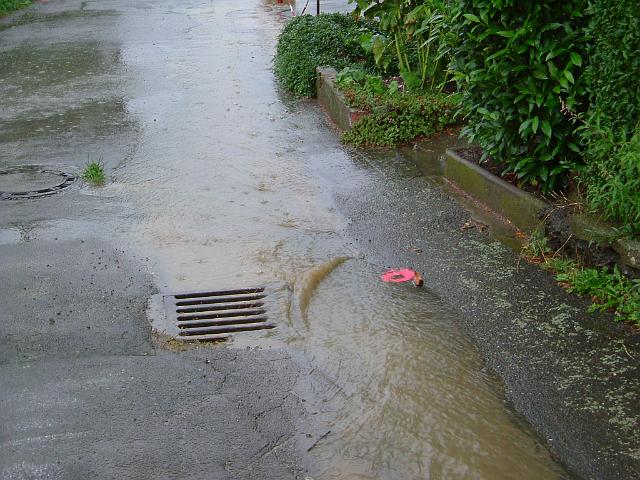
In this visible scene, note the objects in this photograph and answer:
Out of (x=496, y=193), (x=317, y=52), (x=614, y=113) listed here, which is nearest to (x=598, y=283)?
(x=614, y=113)

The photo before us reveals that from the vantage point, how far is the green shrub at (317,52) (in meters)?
10.3

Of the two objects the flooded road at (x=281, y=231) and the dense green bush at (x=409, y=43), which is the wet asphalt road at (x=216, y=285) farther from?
the dense green bush at (x=409, y=43)

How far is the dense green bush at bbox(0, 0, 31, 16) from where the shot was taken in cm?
1927

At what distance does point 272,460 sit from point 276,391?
22.2 inches

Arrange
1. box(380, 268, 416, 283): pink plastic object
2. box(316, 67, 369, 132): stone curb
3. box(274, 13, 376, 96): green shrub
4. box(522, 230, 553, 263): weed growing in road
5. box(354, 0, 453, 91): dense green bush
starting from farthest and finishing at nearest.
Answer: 1. box(274, 13, 376, 96): green shrub
2. box(354, 0, 453, 91): dense green bush
3. box(316, 67, 369, 132): stone curb
4. box(522, 230, 553, 263): weed growing in road
5. box(380, 268, 416, 283): pink plastic object

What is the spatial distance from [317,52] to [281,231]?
5074mm

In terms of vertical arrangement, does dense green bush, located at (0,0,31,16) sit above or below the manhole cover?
below

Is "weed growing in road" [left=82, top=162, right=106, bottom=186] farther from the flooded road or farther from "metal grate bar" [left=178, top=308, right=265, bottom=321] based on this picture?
"metal grate bar" [left=178, top=308, right=265, bottom=321]

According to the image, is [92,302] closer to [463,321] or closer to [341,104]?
[463,321]

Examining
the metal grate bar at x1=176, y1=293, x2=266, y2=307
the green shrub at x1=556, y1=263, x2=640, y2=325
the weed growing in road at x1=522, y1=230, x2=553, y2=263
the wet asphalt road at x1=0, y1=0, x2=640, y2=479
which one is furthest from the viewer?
the weed growing in road at x1=522, y1=230, x2=553, y2=263

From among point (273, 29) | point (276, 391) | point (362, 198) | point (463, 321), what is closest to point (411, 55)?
point (362, 198)

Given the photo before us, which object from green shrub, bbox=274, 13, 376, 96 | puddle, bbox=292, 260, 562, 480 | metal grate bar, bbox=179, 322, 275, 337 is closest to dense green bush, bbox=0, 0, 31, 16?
green shrub, bbox=274, 13, 376, 96

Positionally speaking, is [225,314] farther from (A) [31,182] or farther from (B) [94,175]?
(A) [31,182]

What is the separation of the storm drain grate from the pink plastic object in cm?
84
